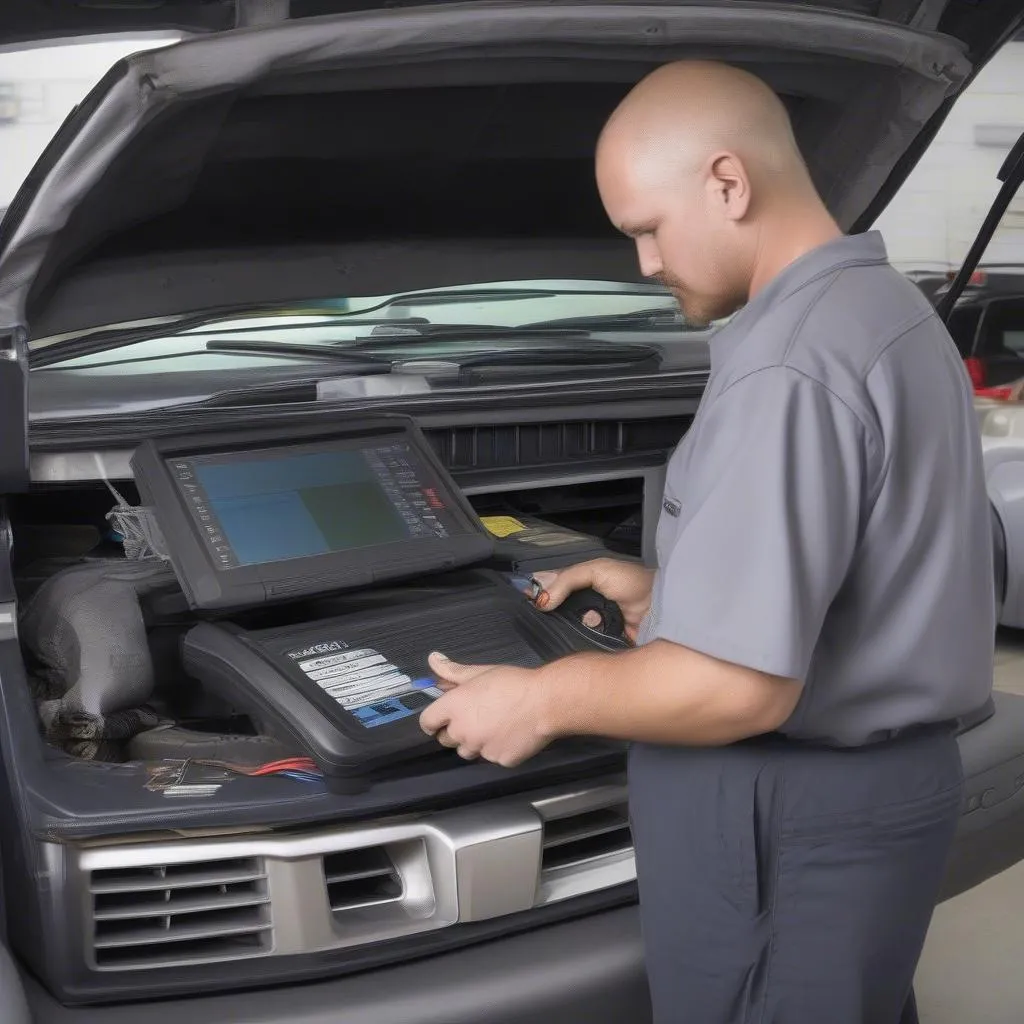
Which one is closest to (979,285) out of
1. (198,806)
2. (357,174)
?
(357,174)

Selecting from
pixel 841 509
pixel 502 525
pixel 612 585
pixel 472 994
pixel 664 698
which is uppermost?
pixel 841 509

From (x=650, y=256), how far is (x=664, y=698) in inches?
16.7

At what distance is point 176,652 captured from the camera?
1811 millimetres

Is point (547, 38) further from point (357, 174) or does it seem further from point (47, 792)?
point (47, 792)

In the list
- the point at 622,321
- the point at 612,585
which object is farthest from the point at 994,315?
the point at 612,585

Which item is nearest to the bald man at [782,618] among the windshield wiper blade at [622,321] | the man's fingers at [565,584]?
the man's fingers at [565,584]

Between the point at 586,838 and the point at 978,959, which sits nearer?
the point at 586,838

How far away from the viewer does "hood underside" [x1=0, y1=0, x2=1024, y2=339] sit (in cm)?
172

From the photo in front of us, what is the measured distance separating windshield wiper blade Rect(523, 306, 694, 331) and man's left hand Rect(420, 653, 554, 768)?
1.36 m

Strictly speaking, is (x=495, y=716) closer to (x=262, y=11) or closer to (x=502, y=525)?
(x=502, y=525)

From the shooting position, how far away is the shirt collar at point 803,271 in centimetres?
121

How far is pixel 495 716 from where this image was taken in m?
1.28

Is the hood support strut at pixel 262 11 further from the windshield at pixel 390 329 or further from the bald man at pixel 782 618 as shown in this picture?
the bald man at pixel 782 618

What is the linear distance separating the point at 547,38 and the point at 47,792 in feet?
3.83
